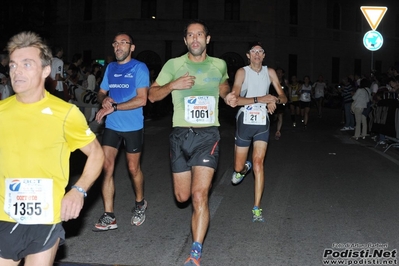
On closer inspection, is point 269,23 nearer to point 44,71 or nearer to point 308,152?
point 308,152

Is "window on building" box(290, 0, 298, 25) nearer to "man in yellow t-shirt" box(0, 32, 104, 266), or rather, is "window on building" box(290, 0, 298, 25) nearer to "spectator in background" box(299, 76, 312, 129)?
"spectator in background" box(299, 76, 312, 129)

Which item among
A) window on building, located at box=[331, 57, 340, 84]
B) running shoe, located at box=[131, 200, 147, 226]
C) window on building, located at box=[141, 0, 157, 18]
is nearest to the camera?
running shoe, located at box=[131, 200, 147, 226]

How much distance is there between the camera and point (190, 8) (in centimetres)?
4525

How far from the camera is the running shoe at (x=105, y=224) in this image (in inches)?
269

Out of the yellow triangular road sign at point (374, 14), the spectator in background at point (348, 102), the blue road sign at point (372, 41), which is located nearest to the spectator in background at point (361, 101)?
the blue road sign at point (372, 41)

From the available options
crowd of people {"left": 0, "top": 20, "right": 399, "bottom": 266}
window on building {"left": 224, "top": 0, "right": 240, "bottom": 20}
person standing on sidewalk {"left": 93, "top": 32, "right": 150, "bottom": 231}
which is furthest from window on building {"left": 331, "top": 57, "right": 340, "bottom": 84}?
person standing on sidewalk {"left": 93, "top": 32, "right": 150, "bottom": 231}

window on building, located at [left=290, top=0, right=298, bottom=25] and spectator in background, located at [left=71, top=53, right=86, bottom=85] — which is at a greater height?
window on building, located at [left=290, top=0, right=298, bottom=25]

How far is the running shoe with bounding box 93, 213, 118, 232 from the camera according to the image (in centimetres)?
683

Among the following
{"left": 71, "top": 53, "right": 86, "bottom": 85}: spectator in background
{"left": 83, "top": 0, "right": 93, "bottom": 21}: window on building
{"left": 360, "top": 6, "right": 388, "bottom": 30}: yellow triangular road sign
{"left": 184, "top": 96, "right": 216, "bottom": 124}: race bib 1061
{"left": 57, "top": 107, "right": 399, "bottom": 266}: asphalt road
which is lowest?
{"left": 57, "top": 107, "right": 399, "bottom": 266}: asphalt road

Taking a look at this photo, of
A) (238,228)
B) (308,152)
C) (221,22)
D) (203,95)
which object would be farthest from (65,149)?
(221,22)

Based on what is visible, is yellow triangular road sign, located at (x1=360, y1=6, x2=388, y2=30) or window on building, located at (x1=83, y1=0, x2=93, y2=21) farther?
window on building, located at (x1=83, y1=0, x2=93, y2=21)

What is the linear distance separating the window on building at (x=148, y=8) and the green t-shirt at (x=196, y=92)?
40304 millimetres

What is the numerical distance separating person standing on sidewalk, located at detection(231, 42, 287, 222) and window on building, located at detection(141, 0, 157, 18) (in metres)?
38.8

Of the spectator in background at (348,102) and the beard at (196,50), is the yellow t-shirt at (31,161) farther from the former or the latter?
the spectator in background at (348,102)
